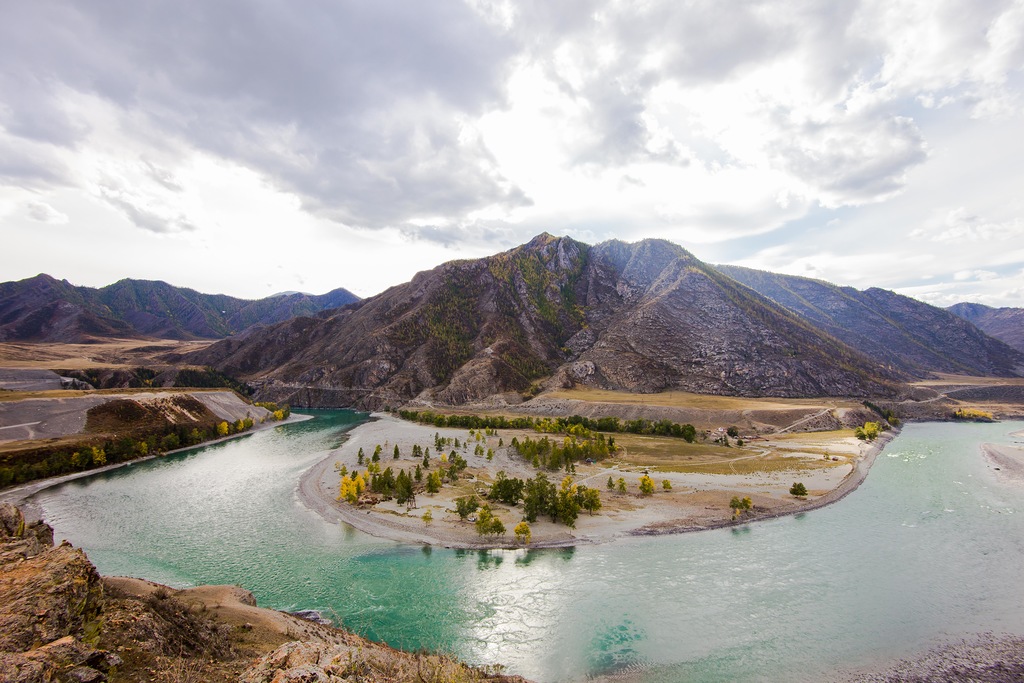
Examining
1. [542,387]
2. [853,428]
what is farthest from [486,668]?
[542,387]

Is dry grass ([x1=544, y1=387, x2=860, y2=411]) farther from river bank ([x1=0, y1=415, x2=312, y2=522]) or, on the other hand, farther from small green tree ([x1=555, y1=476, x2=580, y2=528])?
river bank ([x1=0, y1=415, x2=312, y2=522])

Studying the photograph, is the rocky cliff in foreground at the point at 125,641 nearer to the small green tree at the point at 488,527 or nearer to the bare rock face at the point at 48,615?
the bare rock face at the point at 48,615

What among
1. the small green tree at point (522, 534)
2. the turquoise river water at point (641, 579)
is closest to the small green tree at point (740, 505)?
the turquoise river water at point (641, 579)

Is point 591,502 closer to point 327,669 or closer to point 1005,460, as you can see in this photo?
point 327,669

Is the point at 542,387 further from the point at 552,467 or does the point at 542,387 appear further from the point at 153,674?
the point at 153,674

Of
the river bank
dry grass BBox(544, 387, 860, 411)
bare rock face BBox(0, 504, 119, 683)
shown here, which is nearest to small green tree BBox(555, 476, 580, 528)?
bare rock face BBox(0, 504, 119, 683)

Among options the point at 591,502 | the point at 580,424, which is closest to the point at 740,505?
the point at 591,502
